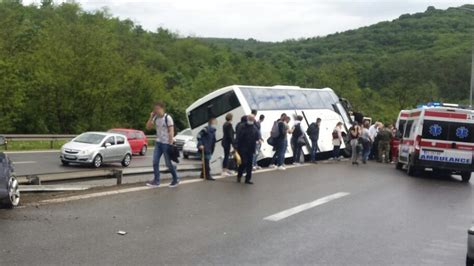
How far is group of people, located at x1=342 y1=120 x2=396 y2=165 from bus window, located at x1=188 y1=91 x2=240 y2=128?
5.26 metres

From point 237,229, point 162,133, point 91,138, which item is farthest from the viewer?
point 91,138

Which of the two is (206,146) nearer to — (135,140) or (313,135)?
(313,135)

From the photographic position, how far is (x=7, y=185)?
8.80 meters

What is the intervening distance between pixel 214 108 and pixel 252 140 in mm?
8371

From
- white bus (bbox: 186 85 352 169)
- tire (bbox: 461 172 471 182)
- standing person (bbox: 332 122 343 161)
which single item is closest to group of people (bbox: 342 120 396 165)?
standing person (bbox: 332 122 343 161)

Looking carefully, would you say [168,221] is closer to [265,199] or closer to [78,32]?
[265,199]

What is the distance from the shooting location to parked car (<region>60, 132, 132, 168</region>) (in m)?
23.5

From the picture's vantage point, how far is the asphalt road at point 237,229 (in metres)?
6.86

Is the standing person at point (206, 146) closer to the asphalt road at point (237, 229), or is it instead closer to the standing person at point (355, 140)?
the asphalt road at point (237, 229)

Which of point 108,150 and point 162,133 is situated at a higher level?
point 162,133

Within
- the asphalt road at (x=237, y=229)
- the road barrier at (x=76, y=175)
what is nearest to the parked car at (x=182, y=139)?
the road barrier at (x=76, y=175)

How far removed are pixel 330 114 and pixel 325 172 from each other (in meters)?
8.84

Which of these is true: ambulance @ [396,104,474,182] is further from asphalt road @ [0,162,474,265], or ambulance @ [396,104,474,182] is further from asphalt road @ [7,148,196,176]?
asphalt road @ [7,148,196,176]

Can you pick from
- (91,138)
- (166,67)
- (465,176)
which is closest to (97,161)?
(91,138)
